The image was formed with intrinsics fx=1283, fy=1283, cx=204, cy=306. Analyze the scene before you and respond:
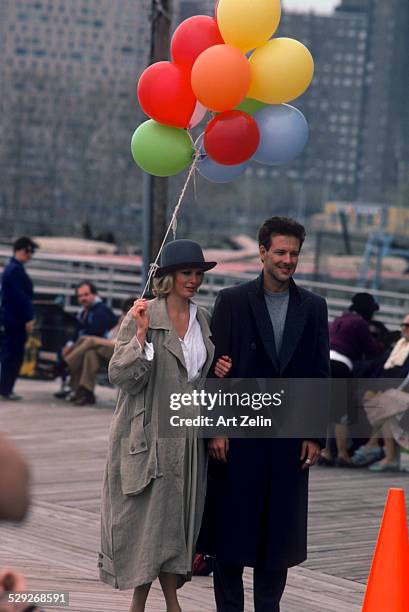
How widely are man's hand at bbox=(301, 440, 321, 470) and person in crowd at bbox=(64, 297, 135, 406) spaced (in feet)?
29.0

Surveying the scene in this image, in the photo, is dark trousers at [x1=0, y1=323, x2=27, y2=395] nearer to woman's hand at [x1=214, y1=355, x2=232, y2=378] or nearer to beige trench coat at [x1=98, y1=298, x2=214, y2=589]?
beige trench coat at [x1=98, y1=298, x2=214, y2=589]

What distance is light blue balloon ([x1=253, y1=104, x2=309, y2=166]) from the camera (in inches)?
228

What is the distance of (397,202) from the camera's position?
146875mm

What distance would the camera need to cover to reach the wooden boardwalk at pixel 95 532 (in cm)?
646

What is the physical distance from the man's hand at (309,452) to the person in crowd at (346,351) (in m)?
5.55

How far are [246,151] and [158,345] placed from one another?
39.9 inches

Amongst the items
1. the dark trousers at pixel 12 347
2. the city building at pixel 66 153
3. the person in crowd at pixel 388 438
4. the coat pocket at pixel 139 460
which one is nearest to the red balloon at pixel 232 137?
the coat pocket at pixel 139 460

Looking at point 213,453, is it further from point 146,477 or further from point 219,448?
point 146,477

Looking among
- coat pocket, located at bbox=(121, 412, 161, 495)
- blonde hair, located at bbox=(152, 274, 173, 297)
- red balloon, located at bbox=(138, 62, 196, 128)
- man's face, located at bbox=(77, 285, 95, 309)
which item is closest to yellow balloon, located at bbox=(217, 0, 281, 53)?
red balloon, located at bbox=(138, 62, 196, 128)

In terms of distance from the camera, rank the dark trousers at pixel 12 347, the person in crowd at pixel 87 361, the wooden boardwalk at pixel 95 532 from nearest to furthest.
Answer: the wooden boardwalk at pixel 95 532, the person in crowd at pixel 87 361, the dark trousers at pixel 12 347

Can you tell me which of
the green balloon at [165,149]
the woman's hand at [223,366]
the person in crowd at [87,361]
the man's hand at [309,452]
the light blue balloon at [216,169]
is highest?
the green balloon at [165,149]

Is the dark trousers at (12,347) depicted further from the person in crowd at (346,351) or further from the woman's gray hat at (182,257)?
the woman's gray hat at (182,257)

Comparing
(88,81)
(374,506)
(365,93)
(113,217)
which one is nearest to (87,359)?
(374,506)

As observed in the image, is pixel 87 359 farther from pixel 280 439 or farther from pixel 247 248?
pixel 247 248
